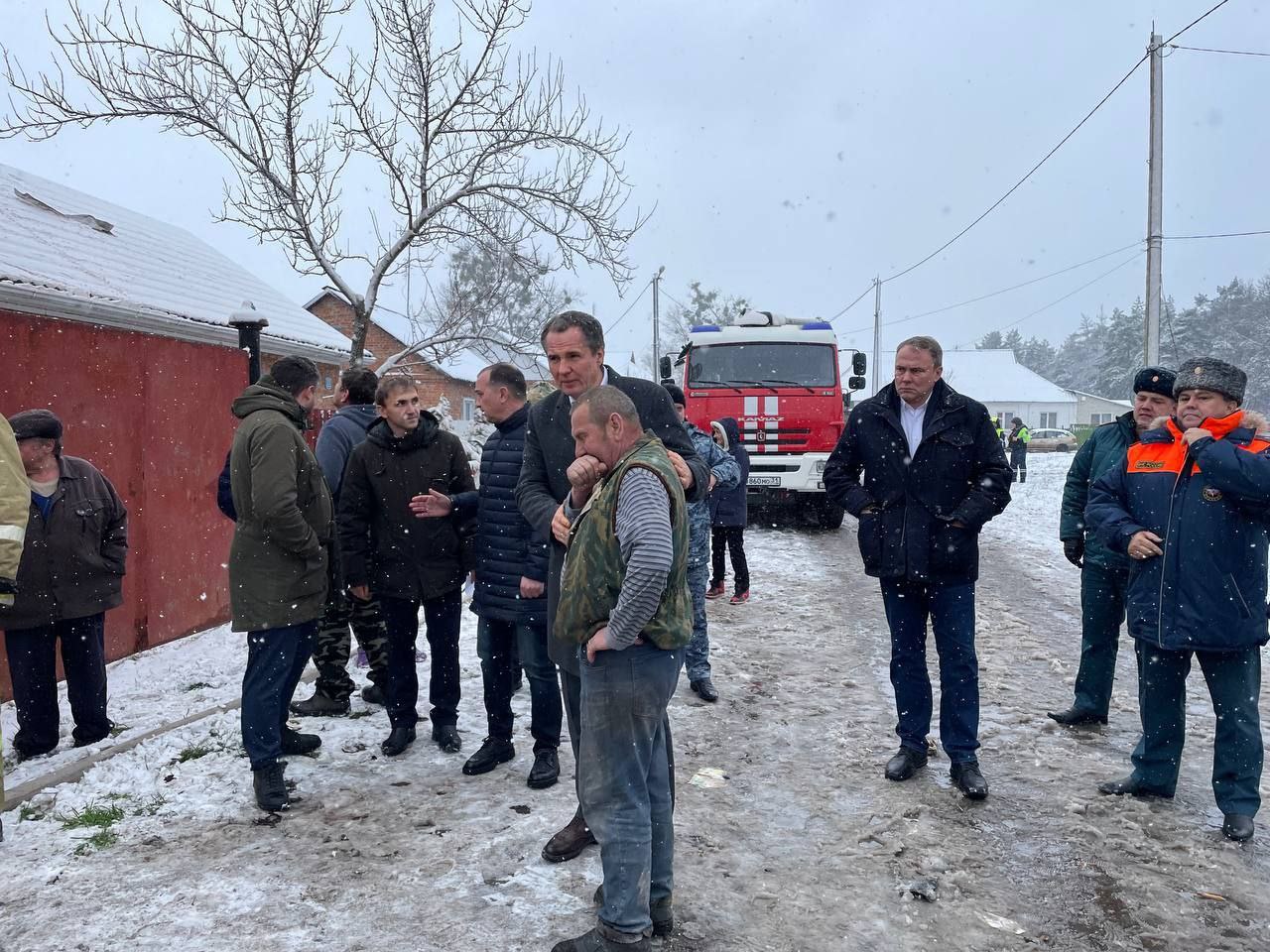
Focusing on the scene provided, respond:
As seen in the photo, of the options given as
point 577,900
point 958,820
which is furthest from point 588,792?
point 958,820

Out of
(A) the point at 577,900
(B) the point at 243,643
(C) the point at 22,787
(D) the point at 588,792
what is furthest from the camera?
(B) the point at 243,643

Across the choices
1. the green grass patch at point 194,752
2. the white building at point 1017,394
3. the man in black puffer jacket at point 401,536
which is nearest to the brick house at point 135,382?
the green grass patch at point 194,752

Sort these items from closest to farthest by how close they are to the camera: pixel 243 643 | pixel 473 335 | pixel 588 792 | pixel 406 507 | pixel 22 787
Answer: pixel 588 792 → pixel 22 787 → pixel 406 507 → pixel 243 643 → pixel 473 335

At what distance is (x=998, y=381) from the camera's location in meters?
66.2

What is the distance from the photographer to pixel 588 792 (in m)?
2.79

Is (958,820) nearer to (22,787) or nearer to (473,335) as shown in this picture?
(22,787)

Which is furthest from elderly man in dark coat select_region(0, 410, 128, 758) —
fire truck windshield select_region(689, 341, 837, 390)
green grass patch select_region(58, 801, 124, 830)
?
fire truck windshield select_region(689, 341, 837, 390)

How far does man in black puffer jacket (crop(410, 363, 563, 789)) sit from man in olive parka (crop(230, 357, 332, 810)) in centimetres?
64

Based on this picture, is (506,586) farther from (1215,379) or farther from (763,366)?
(763,366)

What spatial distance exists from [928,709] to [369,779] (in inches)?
112

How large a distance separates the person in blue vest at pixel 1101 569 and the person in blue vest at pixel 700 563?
2.11m

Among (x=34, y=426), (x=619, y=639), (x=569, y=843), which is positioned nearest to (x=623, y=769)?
(x=619, y=639)

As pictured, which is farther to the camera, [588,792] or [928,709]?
[928,709]

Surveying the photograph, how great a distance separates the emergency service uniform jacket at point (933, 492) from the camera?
4.15 metres
